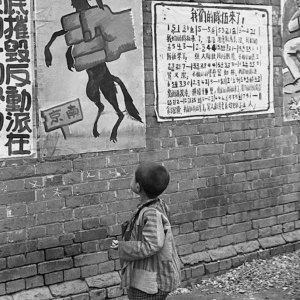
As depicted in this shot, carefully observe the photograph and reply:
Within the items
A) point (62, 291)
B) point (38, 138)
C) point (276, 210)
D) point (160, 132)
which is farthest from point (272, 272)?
point (38, 138)

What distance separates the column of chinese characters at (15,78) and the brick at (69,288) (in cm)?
105

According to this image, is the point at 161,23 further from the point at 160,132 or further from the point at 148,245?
the point at 148,245

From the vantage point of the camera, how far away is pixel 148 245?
364cm

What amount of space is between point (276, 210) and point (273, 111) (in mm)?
1000

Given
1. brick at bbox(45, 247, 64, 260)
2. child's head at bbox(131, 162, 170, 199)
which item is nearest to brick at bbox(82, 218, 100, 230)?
brick at bbox(45, 247, 64, 260)

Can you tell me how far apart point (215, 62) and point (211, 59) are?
6 cm

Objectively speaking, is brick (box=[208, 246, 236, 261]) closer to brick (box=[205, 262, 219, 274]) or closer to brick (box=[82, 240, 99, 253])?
brick (box=[205, 262, 219, 274])

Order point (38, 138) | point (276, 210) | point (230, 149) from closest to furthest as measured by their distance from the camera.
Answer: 1. point (38, 138)
2. point (230, 149)
3. point (276, 210)

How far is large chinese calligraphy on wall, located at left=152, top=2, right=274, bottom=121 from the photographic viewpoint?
5648 millimetres

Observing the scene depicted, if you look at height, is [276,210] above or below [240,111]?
below

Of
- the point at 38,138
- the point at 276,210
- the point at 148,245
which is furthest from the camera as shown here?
the point at 276,210

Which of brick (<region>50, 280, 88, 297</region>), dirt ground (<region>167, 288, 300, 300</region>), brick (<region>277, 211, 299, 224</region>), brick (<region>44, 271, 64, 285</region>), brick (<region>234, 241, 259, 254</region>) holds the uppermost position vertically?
brick (<region>277, 211, 299, 224</region>)

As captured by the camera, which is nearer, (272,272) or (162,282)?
(162,282)

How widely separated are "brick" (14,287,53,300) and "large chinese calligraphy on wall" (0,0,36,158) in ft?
3.30
